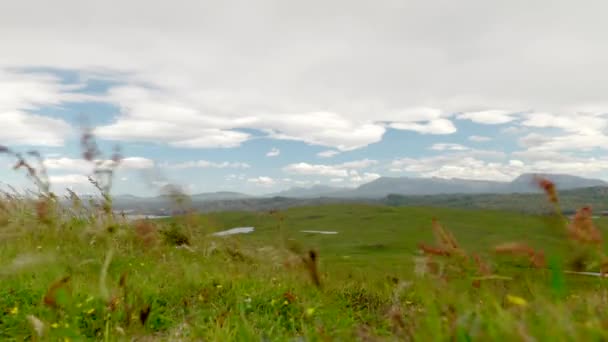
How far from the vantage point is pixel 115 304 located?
20.4 feet

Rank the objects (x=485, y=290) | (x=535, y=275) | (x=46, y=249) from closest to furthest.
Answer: (x=485, y=290) → (x=535, y=275) → (x=46, y=249)

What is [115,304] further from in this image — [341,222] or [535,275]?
[341,222]

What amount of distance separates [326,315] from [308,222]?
152m

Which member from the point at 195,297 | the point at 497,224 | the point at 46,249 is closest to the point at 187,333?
the point at 195,297

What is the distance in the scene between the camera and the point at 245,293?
24.4 ft

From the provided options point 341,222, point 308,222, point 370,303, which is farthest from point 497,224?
point 370,303

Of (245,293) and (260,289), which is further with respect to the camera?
(260,289)

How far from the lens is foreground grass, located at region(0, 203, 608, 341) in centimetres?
307

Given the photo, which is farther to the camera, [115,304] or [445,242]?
[115,304]

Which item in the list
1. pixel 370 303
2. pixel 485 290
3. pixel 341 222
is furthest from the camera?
pixel 341 222

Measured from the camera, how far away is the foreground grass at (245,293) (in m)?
3.07

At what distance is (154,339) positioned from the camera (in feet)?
18.7

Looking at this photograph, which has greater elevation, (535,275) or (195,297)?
(535,275)

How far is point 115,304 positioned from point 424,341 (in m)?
4.36
